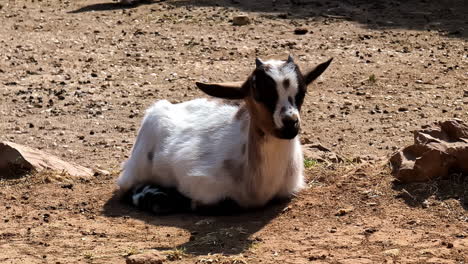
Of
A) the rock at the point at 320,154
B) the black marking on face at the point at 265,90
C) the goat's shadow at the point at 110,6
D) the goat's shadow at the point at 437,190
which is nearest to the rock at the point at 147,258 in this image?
the black marking on face at the point at 265,90

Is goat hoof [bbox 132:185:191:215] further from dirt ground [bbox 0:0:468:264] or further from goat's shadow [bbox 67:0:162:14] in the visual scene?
goat's shadow [bbox 67:0:162:14]

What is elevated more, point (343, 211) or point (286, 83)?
point (286, 83)

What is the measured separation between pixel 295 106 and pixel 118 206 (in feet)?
6.15

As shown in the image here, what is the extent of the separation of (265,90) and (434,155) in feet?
4.55

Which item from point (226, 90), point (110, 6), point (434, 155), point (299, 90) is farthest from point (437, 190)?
point (110, 6)

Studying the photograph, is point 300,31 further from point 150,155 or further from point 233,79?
point 150,155

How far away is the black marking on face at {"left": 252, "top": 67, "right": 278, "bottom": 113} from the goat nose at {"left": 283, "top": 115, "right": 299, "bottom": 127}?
0.18 m

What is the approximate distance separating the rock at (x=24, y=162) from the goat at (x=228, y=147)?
93 centimetres

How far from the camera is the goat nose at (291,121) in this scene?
→ 22.8 ft

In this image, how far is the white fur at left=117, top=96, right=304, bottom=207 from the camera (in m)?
7.60

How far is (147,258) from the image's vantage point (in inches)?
241

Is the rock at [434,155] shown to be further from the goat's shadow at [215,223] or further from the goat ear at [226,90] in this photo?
the goat ear at [226,90]

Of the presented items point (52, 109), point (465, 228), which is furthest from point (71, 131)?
point (465, 228)

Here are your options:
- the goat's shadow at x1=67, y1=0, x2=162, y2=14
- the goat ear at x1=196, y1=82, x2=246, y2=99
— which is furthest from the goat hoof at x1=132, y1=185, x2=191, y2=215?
the goat's shadow at x1=67, y1=0, x2=162, y2=14
